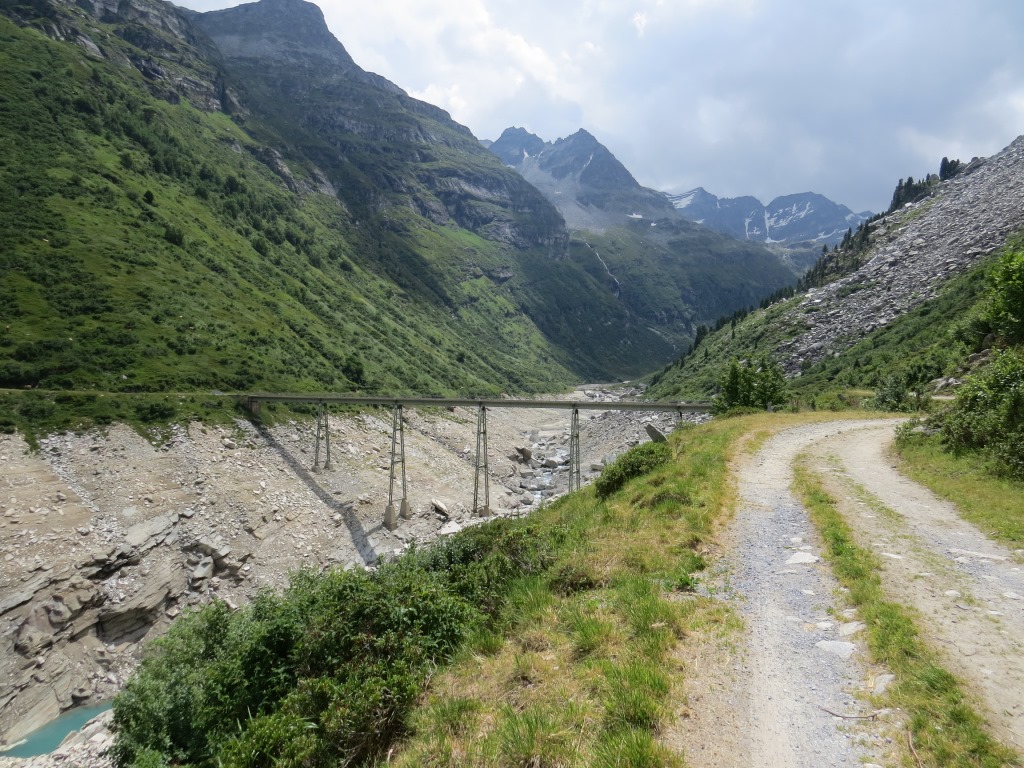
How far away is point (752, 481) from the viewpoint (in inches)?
659

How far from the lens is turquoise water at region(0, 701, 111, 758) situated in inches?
878

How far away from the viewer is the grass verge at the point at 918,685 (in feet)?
14.7

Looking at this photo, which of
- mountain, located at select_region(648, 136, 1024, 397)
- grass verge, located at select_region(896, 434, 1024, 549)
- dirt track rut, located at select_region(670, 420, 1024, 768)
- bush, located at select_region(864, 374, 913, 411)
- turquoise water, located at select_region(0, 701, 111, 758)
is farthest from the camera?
mountain, located at select_region(648, 136, 1024, 397)

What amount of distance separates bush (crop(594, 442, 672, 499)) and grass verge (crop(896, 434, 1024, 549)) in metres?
8.64

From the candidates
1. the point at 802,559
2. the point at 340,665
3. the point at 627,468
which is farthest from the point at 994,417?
the point at 340,665

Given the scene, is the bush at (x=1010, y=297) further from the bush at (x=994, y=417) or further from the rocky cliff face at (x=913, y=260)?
the rocky cliff face at (x=913, y=260)

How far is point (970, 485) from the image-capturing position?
46.4 ft

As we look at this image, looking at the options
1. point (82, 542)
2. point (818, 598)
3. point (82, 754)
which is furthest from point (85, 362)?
point (818, 598)

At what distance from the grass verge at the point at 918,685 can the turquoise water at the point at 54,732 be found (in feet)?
111

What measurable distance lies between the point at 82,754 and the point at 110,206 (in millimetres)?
89996

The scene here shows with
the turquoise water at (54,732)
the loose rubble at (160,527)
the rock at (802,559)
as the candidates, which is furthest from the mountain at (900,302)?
the turquoise water at (54,732)

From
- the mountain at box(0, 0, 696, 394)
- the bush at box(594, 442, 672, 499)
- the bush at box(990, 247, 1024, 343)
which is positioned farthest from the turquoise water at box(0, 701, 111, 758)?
the bush at box(990, 247, 1024, 343)

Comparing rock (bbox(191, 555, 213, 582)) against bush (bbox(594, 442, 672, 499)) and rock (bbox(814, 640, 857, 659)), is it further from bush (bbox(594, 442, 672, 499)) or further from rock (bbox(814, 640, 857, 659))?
rock (bbox(814, 640, 857, 659))

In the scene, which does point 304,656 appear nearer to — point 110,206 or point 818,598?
point 818,598
